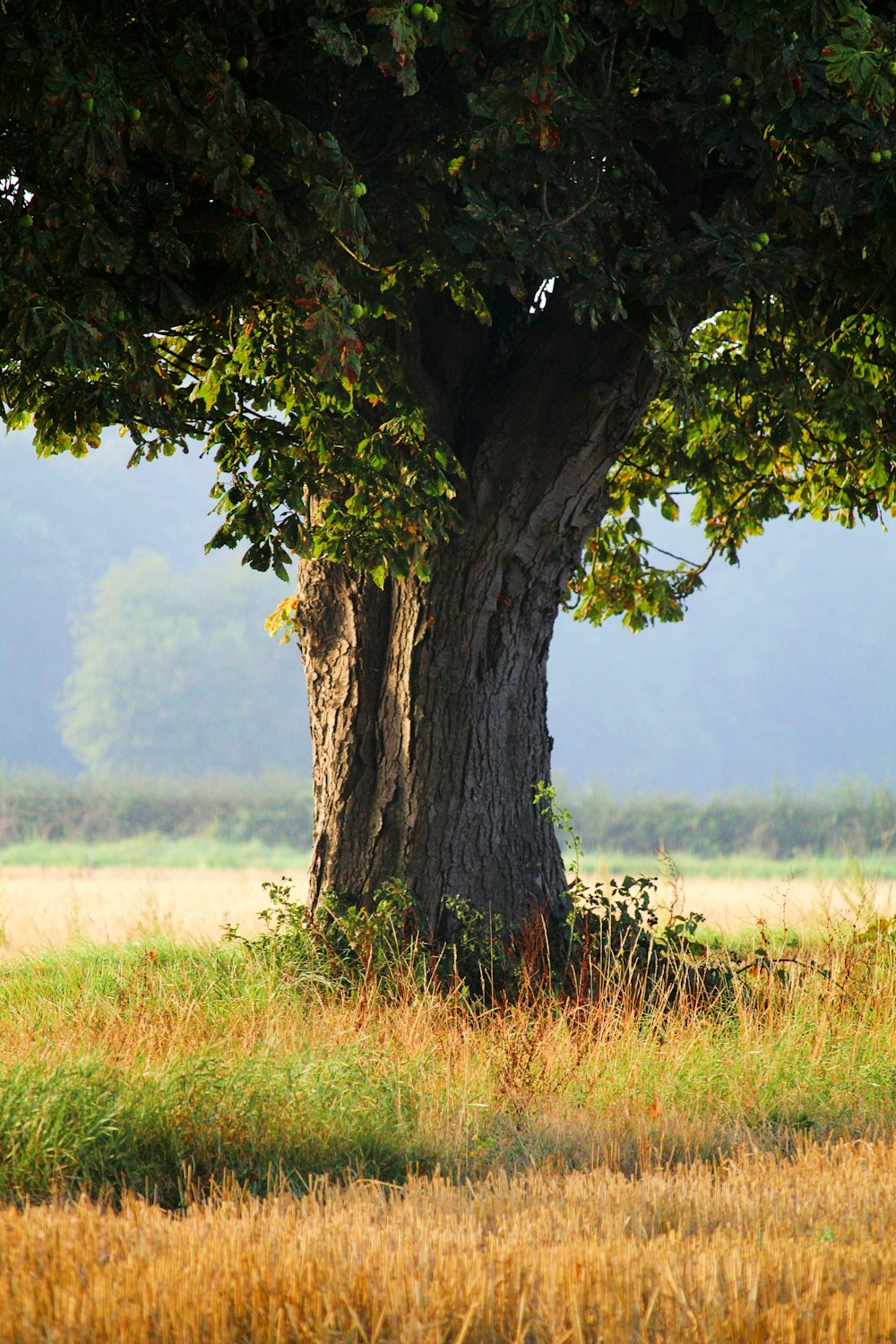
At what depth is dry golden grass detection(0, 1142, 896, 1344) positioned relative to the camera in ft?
10.0

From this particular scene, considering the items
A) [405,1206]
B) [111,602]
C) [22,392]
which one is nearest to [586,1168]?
[405,1206]

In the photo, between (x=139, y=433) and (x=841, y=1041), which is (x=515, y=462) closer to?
(x=139, y=433)

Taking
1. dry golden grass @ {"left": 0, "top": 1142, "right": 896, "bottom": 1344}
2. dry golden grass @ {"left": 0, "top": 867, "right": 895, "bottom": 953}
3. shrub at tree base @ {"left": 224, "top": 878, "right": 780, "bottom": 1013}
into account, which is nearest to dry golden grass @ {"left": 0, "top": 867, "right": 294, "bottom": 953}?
dry golden grass @ {"left": 0, "top": 867, "right": 895, "bottom": 953}

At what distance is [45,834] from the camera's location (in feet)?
115

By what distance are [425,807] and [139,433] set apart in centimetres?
308

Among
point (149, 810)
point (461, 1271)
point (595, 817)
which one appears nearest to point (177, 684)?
point (149, 810)

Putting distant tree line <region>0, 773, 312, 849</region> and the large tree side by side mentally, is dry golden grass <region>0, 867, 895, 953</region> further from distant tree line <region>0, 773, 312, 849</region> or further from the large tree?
distant tree line <region>0, 773, 312, 849</region>

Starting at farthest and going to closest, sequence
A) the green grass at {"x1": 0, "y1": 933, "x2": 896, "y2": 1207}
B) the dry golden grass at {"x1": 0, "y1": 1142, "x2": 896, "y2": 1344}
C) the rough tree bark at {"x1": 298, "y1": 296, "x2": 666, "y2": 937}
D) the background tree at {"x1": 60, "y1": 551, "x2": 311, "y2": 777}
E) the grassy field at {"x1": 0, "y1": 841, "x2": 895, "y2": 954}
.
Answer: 1. the background tree at {"x1": 60, "y1": 551, "x2": 311, "y2": 777}
2. the grassy field at {"x1": 0, "y1": 841, "x2": 895, "y2": 954}
3. the rough tree bark at {"x1": 298, "y1": 296, "x2": 666, "y2": 937}
4. the green grass at {"x1": 0, "y1": 933, "x2": 896, "y2": 1207}
5. the dry golden grass at {"x1": 0, "y1": 1142, "x2": 896, "y2": 1344}

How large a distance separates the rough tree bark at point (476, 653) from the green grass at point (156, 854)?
70.0 ft

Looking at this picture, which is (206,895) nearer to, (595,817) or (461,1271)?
(461,1271)

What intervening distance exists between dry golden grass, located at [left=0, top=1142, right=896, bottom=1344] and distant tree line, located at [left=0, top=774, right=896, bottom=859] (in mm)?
31035

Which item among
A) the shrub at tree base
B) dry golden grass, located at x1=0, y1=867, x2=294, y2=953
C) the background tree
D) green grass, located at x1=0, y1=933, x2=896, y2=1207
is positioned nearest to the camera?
green grass, located at x1=0, y1=933, x2=896, y2=1207

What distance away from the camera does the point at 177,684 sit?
62.9 metres

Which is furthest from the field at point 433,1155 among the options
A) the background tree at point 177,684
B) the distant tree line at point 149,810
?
the background tree at point 177,684
